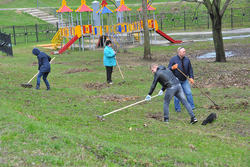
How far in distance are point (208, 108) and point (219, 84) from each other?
10.3 feet

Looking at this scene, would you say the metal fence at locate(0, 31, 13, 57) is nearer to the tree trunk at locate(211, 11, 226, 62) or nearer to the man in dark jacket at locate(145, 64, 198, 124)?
the tree trunk at locate(211, 11, 226, 62)

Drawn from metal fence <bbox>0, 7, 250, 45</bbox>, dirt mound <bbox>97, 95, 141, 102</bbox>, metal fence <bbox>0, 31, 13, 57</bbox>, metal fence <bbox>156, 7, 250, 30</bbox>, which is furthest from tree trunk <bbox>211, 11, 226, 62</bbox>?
metal fence <bbox>156, 7, 250, 30</bbox>

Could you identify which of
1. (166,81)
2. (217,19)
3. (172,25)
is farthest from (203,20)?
(166,81)

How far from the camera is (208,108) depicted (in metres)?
8.78

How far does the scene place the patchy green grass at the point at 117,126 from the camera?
16.7ft

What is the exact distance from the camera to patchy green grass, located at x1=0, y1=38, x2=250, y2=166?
5.10 meters

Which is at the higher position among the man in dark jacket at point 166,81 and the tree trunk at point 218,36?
the tree trunk at point 218,36

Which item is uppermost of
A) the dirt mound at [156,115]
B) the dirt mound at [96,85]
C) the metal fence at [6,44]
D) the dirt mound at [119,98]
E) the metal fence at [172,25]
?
the metal fence at [172,25]

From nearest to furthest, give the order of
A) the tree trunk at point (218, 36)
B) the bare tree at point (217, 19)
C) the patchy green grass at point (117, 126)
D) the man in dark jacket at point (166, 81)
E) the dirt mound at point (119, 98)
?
the patchy green grass at point (117, 126)
the man in dark jacket at point (166, 81)
the dirt mound at point (119, 98)
the bare tree at point (217, 19)
the tree trunk at point (218, 36)

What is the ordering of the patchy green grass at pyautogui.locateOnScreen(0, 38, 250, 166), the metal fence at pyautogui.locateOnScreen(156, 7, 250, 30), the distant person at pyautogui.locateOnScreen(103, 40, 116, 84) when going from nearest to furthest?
1. the patchy green grass at pyautogui.locateOnScreen(0, 38, 250, 166)
2. the distant person at pyautogui.locateOnScreen(103, 40, 116, 84)
3. the metal fence at pyautogui.locateOnScreen(156, 7, 250, 30)

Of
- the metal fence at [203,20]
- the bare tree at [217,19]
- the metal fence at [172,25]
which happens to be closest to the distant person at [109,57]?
the bare tree at [217,19]

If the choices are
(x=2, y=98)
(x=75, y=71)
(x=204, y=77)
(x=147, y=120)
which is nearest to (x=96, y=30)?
(x=75, y=71)

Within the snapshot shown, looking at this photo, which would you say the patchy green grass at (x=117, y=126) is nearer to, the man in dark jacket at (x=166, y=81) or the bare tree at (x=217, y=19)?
the man in dark jacket at (x=166, y=81)

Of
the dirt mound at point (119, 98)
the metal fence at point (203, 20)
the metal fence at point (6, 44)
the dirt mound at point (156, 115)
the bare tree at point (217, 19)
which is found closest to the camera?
the dirt mound at point (156, 115)
